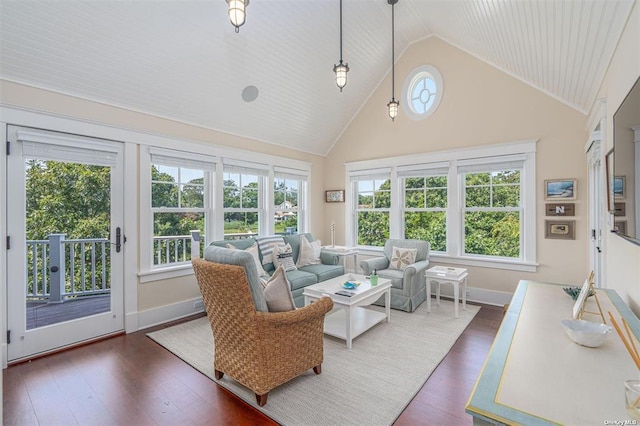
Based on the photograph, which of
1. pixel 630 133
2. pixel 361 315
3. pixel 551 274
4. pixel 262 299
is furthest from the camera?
pixel 551 274

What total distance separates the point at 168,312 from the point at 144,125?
7.82 feet

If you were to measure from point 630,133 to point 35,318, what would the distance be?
497 cm

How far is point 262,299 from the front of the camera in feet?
7.55

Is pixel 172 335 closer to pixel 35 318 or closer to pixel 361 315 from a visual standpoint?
pixel 35 318

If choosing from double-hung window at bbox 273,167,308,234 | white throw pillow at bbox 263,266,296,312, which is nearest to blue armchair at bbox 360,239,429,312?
double-hung window at bbox 273,167,308,234

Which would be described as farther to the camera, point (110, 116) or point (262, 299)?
point (110, 116)

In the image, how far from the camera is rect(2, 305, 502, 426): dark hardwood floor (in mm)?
2145

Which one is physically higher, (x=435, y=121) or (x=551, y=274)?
(x=435, y=121)

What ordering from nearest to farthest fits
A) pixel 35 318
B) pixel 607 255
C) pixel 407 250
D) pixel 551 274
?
pixel 607 255 < pixel 35 318 < pixel 551 274 < pixel 407 250

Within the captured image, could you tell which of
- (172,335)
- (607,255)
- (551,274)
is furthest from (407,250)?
(172,335)

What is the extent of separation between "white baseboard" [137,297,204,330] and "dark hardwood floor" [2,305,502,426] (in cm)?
56

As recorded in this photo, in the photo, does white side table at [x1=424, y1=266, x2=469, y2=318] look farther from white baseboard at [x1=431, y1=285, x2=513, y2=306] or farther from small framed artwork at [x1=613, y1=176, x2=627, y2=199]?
Result: small framed artwork at [x1=613, y1=176, x2=627, y2=199]

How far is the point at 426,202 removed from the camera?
5.23 m

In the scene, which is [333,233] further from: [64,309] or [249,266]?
[64,309]
